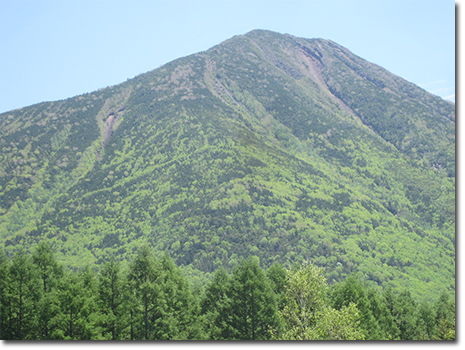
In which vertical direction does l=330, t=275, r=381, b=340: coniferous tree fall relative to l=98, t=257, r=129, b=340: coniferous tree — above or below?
below

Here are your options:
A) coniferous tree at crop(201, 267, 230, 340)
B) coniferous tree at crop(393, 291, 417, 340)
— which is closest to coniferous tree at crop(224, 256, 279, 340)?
coniferous tree at crop(201, 267, 230, 340)

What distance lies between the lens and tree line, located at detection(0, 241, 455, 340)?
2706 cm

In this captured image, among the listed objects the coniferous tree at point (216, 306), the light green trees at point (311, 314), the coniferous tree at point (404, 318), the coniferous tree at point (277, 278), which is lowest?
the coniferous tree at point (404, 318)

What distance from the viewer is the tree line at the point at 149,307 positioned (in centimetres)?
2706

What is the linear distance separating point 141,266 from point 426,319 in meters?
35.2

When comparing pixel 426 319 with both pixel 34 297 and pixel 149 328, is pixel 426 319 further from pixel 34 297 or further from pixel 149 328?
pixel 34 297

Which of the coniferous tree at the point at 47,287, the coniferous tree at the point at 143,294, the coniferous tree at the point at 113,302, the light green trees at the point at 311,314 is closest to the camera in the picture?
the light green trees at the point at 311,314

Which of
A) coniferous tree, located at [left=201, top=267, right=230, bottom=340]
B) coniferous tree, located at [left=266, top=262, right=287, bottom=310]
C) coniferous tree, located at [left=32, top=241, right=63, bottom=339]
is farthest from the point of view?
coniferous tree, located at [left=266, top=262, right=287, bottom=310]

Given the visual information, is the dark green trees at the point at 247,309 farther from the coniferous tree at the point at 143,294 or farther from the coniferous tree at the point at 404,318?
the coniferous tree at the point at 404,318

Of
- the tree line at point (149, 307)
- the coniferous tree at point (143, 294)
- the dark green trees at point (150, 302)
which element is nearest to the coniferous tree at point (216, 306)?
the tree line at point (149, 307)

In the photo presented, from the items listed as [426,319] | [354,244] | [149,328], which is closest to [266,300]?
[149,328]

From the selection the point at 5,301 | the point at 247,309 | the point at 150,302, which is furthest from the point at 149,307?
the point at 5,301

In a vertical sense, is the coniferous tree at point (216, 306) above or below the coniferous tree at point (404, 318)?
above

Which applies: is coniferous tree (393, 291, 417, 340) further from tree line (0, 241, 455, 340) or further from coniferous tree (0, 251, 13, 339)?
coniferous tree (0, 251, 13, 339)
